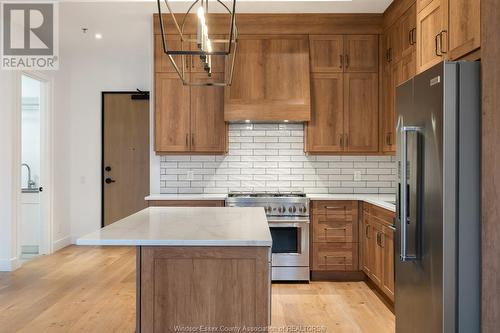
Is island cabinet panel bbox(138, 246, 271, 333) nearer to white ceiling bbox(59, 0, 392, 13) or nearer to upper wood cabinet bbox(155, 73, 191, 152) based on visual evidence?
upper wood cabinet bbox(155, 73, 191, 152)

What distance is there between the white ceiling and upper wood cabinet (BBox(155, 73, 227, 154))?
2.76 ft

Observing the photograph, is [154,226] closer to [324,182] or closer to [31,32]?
[324,182]

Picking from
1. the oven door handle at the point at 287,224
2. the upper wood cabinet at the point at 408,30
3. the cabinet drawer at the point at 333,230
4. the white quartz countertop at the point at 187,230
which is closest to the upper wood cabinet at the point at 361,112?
the upper wood cabinet at the point at 408,30

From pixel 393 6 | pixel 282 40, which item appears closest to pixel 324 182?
pixel 282 40

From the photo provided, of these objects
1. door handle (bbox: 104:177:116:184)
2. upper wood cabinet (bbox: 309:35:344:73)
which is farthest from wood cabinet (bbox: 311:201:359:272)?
door handle (bbox: 104:177:116:184)

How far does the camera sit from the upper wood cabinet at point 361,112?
440 centimetres

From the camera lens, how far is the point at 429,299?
6.88 feet

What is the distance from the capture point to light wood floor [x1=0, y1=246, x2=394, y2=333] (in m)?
3.06

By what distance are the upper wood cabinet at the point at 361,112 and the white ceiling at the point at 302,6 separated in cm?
69

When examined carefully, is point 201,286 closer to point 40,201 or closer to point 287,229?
point 287,229

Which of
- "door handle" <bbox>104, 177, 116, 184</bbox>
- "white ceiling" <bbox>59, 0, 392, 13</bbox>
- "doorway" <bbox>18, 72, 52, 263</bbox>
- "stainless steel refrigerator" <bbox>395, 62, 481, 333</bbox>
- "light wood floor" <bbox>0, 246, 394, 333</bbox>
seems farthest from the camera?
"door handle" <bbox>104, 177, 116, 184</bbox>

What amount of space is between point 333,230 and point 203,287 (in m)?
2.46

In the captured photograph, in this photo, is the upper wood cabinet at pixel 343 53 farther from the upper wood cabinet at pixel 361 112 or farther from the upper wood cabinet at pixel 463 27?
the upper wood cabinet at pixel 463 27

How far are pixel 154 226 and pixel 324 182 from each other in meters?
2.89
